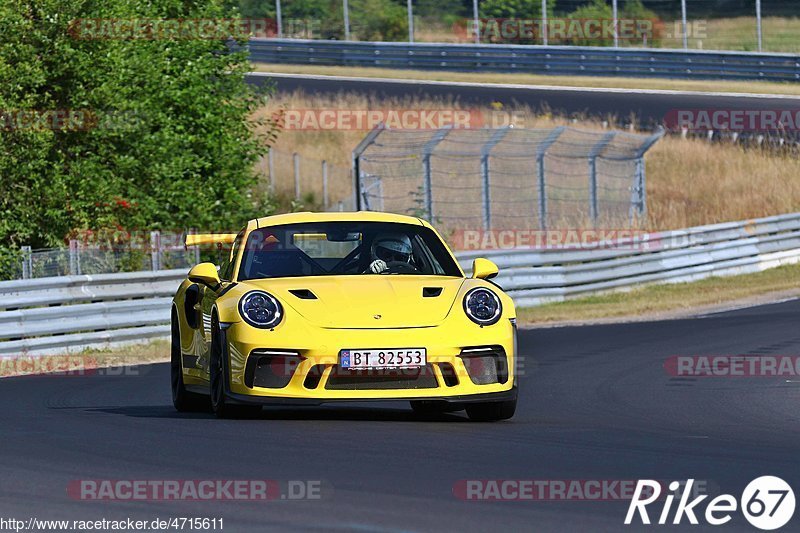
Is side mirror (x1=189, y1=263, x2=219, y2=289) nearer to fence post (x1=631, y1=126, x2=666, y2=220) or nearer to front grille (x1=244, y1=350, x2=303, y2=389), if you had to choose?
front grille (x1=244, y1=350, x2=303, y2=389)

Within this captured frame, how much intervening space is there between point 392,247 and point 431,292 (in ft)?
2.79

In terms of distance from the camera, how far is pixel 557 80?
148ft

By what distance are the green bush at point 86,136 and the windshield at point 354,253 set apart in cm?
1070

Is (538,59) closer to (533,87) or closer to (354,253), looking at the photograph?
(533,87)

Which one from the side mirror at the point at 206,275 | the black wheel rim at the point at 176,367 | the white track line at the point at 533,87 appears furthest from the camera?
the white track line at the point at 533,87

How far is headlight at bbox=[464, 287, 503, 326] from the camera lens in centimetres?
882

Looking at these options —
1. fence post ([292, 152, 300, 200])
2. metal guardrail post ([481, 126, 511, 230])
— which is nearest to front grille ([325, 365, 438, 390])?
metal guardrail post ([481, 126, 511, 230])

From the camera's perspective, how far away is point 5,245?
21.8m

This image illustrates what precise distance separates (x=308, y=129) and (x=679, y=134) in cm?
938

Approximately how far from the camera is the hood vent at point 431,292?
8.95 m

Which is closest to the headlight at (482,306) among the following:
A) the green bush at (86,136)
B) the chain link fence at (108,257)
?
the chain link fence at (108,257)

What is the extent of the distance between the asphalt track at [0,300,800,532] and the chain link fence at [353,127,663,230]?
12487 millimetres

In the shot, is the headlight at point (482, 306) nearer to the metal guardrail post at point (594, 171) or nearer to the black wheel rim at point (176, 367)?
the black wheel rim at point (176, 367)

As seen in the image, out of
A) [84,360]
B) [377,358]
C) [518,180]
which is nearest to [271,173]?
[518,180]
